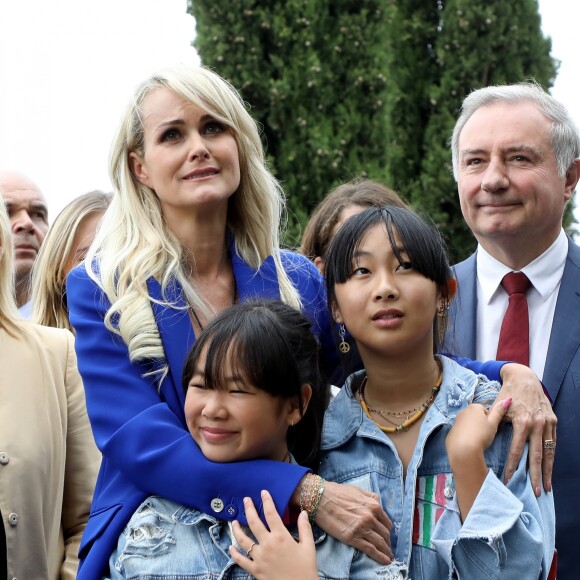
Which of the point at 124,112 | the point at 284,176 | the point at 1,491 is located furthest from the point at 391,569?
the point at 284,176

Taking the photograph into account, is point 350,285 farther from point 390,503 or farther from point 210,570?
point 210,570

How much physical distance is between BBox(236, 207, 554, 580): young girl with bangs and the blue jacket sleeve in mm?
95

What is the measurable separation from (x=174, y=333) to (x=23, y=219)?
250 centimetres

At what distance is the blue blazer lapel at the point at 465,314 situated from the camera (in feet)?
12.8

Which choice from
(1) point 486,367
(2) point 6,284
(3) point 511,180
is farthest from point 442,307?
(2) point 6,284

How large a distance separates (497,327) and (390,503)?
1429mm

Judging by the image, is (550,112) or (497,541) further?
(550,112)

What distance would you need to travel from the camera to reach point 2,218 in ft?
12.2

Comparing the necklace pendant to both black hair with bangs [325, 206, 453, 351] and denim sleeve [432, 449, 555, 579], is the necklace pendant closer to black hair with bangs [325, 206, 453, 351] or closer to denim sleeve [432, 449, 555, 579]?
denim sleeve [432, 449, 555, 579]

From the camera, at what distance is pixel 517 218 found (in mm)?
3959

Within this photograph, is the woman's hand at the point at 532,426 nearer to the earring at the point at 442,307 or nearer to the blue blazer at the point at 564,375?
the earring at the point at 442,307

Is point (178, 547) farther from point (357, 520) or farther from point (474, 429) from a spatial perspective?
point (474, 429)

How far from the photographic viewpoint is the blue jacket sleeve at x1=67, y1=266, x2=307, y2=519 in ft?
8.79

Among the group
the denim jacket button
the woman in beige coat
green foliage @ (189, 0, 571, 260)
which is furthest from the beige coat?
green foliage @ (189, 0, 571, 260)
